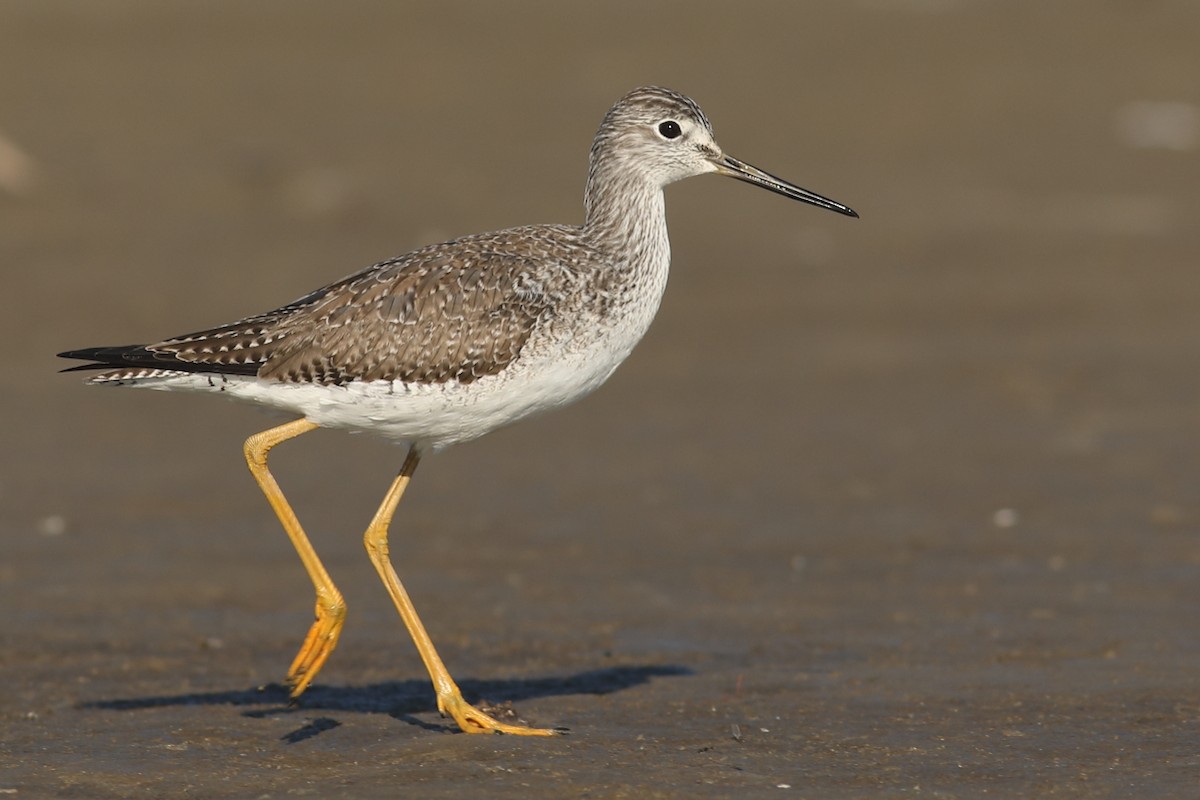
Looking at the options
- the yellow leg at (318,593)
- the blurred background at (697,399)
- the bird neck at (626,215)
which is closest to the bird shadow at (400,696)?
the blurred background at (697,399)

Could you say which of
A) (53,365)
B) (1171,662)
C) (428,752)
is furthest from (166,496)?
(1171,662)

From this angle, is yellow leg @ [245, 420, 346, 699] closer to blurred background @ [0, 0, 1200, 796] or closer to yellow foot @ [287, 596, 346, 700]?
yellow foot @ [287, 596, 346, 700]

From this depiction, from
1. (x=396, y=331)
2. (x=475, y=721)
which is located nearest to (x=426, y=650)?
(x=475, y=721)

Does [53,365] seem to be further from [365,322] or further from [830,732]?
[830,732]

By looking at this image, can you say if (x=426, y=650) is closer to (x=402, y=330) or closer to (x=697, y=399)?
(x=402, y=330)

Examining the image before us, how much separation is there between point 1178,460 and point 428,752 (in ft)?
25.4

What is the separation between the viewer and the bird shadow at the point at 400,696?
29.6 ft

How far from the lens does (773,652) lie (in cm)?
1016

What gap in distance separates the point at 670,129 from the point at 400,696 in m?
3.28

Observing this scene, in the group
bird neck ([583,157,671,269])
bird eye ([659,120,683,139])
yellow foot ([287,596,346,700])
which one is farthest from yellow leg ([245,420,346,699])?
bird eye ([659,120,683,139])

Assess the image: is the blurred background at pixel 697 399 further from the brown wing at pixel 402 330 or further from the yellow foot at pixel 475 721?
the brown wing at pixel 402 330

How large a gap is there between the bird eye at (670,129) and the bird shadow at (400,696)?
9.39ft

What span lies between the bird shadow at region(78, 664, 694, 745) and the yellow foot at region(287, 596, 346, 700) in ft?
0.62

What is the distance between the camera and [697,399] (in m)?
15.5
